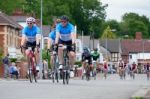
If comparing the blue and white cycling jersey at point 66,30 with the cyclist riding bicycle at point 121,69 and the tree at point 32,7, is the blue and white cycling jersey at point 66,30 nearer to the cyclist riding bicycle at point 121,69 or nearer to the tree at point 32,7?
the cyclist riding bicycle at point 121,69

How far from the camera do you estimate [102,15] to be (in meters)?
149

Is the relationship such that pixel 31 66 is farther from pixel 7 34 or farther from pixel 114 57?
pixel 114 57

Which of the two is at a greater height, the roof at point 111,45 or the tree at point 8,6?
the tree at point 8,6

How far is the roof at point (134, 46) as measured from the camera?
176 metres

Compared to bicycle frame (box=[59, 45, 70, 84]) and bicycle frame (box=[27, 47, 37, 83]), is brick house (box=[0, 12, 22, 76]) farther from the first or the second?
bicycle frame (box=[59, 45, 70, 84])

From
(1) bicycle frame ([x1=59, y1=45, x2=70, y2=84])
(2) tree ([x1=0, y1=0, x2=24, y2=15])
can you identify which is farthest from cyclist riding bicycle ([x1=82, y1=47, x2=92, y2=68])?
(2) tree ([x1=0, y1=0, x2=24, y2=15])

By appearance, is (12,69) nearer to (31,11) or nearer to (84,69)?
(84,69)

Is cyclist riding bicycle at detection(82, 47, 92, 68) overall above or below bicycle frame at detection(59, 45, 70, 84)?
above

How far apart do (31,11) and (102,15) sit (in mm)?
21738

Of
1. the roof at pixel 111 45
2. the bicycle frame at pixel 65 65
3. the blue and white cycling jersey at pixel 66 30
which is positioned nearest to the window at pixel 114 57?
the roof at pixel 111 45

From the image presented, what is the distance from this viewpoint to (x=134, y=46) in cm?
17725

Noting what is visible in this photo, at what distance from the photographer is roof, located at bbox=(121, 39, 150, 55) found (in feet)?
A: 578

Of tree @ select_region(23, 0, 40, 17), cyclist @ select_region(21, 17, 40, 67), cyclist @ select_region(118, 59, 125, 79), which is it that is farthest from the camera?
tree @ select_region(23, 0, 40, 17)

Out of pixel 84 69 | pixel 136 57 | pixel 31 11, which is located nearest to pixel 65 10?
pixel 31 11
